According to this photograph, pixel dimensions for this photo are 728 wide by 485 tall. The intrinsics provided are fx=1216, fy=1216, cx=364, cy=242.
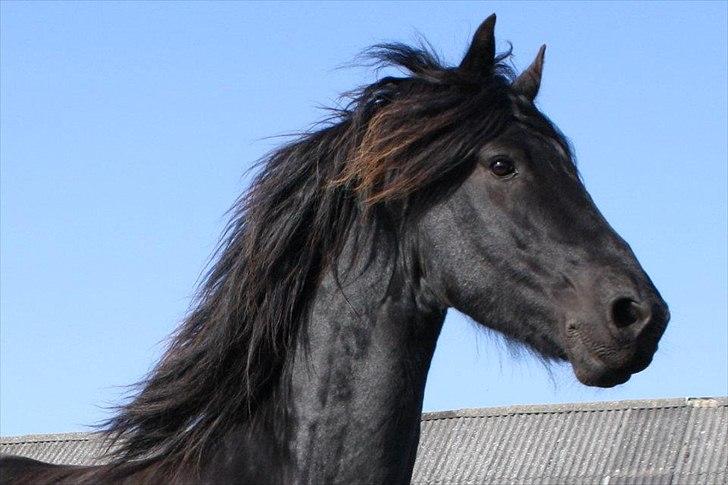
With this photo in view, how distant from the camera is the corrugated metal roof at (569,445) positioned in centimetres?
1936

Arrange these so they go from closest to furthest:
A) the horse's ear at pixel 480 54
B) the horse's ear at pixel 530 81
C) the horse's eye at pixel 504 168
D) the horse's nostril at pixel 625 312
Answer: the horse's nostril at pixel 625 312, the horse's eye at pixel 504 168, the horse's ear at pixel 480 54, the horse's ear at pixel 530 81

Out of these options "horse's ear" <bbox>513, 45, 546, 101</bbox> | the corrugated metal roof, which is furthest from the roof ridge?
"horse's ear" <bbox>513, 45, 546, 101</bbox>

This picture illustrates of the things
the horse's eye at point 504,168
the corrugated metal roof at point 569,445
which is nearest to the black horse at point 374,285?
the horse's eye at point 504,168

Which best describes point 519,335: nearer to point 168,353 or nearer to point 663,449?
point 168,353

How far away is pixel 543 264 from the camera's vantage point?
13.2ft

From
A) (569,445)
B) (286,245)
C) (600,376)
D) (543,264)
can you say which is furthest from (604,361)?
(569,445)

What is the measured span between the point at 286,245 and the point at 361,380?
1.90ft

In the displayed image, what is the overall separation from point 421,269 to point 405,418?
52 cm

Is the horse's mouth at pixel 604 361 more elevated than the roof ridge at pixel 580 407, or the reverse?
the horse's mouth at pixel 604 361

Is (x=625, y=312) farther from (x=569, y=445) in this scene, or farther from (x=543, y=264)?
(x=569, y=445)

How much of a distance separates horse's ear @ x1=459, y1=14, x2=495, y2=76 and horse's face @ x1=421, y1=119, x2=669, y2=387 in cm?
32

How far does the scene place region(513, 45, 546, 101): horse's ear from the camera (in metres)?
4.54

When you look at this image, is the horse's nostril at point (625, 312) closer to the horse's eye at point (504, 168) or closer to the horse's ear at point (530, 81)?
the horse's eye at point (504, 168)

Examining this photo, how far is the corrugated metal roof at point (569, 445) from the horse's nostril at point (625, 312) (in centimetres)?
1576
